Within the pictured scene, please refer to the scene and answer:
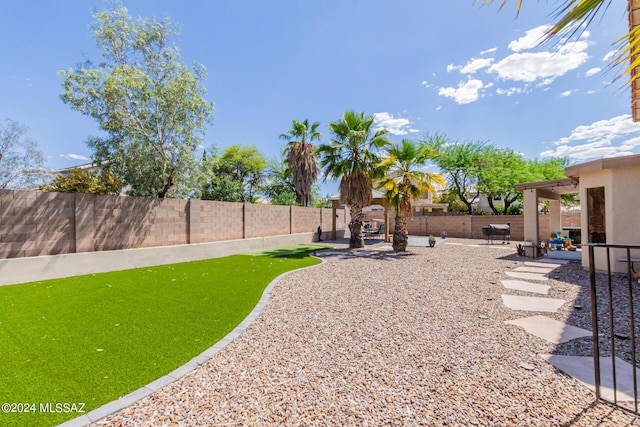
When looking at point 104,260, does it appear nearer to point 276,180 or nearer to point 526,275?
point 526,275

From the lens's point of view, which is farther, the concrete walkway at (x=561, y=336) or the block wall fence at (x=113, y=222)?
the block wall fence at (x=113, y=222)

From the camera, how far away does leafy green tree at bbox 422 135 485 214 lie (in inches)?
1000

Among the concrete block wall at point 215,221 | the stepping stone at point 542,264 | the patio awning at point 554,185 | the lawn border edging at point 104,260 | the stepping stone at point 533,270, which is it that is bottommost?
the stepping stone at point 533,270

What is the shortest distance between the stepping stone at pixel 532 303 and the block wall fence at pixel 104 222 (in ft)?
36.3

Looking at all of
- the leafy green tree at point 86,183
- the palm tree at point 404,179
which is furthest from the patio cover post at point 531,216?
the leafy green tree at point 86,183

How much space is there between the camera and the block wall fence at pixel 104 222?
23.3 ft

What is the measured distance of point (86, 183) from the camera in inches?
393

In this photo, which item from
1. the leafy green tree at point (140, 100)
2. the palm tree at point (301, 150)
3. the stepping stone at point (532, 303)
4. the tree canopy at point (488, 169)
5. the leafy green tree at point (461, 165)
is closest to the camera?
the stepping stone at point (532, 303)

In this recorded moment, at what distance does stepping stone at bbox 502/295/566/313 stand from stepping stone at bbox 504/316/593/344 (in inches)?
21.1

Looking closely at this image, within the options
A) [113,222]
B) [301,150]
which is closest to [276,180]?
[301,150]

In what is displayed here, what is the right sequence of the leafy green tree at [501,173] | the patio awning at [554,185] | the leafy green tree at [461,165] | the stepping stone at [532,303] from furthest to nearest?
1. the leafy green tree at [461,165]
2. the leafy green tree at [501,173]
3. the patio awning at [554,185]
4. the stepping stone at [532,303]

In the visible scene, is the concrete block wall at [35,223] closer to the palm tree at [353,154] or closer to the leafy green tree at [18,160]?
the palm tree at [353,154]

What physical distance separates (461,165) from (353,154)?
16235 millimetres

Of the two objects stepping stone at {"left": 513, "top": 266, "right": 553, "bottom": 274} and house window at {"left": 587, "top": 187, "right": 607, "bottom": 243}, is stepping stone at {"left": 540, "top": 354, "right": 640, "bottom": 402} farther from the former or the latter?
house window at {"left": 587, "top": 187, "right": 607, "bottom": 243}
